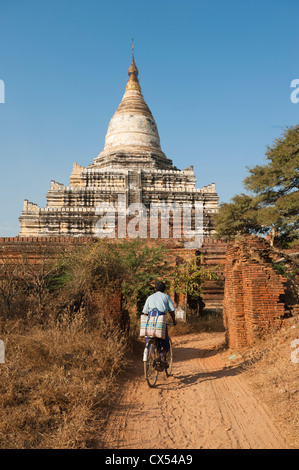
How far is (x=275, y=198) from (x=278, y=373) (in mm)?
12046

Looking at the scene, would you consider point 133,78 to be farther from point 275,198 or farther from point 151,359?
point 151,359

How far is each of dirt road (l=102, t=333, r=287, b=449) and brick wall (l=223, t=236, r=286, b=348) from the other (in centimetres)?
105

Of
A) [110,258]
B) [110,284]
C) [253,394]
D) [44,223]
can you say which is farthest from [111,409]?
[44,223]

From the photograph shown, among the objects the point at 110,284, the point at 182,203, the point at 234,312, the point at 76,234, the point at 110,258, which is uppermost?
the point at 182,203

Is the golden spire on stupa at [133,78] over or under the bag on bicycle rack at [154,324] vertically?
over

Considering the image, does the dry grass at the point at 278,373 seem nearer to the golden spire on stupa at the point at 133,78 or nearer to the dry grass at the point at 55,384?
the dry grass at the point at 55,384

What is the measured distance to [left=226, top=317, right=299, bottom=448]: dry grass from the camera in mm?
3621

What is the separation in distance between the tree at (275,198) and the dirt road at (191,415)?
9.90m

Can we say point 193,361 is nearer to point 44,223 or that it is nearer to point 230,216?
point 230,216

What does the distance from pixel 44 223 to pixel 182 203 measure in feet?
32.0

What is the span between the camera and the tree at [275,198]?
1442 cm

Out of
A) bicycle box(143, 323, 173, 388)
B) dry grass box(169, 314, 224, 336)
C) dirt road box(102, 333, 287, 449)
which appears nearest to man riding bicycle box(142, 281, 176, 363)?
bicycle box(143, 323, 173, 388)

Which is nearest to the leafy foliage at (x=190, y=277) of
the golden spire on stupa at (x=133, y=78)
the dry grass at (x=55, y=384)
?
the dry grass at (x=55, y=384)
